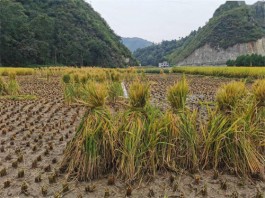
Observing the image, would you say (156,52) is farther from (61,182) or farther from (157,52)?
(61,182)

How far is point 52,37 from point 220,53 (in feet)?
182

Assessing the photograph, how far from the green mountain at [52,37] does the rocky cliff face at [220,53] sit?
3230 centimetres

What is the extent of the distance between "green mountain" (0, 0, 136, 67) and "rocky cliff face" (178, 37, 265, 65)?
1271 inches

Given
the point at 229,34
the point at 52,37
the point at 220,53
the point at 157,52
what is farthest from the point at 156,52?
the point at 52,37

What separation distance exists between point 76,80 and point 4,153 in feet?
23.3

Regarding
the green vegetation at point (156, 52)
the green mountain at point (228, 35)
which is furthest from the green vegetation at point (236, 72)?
the green vegetation at point (156, 52)

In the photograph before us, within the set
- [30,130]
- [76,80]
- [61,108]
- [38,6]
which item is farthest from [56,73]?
[38,6]

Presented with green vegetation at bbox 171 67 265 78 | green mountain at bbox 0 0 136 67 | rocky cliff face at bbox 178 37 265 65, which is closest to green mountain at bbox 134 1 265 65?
rocky cliff face at bbox 178 37 265 65

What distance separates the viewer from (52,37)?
212 ft

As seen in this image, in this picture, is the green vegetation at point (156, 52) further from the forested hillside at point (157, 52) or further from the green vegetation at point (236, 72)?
the green vegetation at point (236, 72)

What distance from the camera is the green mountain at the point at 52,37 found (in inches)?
2176

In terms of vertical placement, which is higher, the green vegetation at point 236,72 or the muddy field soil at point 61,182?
the muddy field soil at point 61,182

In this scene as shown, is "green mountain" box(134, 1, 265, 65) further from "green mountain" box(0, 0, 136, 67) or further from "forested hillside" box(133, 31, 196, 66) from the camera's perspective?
"green mountain" box(0, 0, 136, 67)

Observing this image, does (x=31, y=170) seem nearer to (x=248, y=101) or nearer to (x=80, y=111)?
(x=248, y=101)
